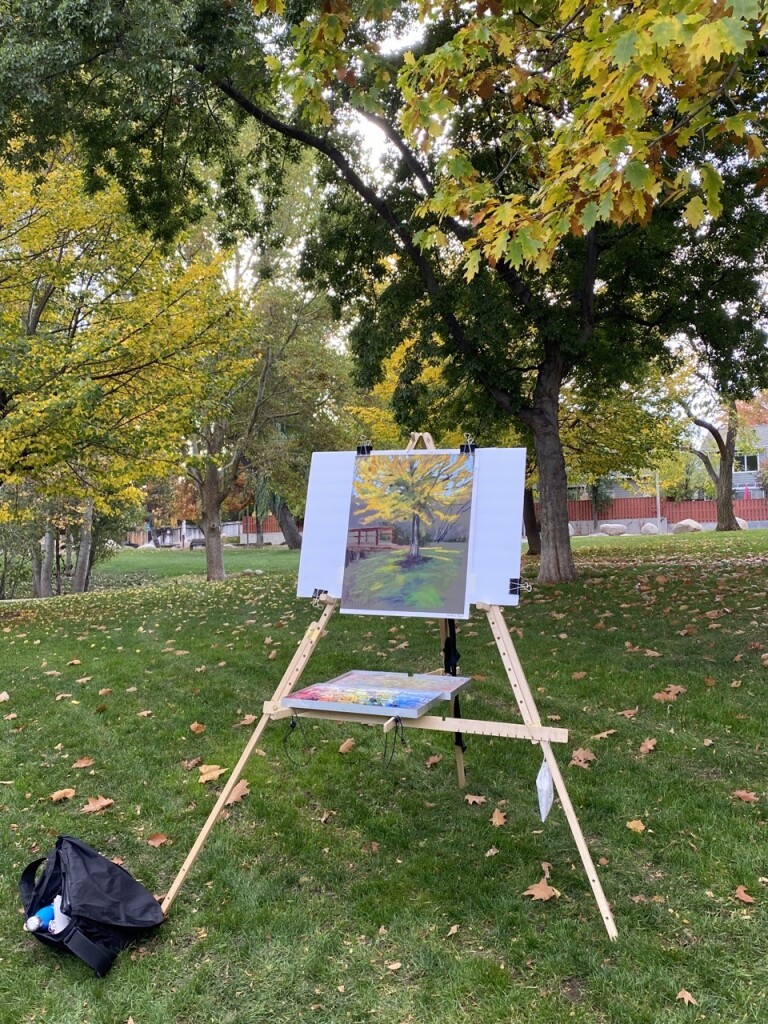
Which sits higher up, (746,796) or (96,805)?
(746,796)

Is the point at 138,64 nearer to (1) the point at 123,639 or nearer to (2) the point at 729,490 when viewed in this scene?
(1) the point at 123,639

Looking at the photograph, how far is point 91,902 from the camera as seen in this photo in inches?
113

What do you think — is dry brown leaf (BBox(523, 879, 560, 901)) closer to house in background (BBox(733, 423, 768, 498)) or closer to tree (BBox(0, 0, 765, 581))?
tree (BBox(0, 0, 765, 581))

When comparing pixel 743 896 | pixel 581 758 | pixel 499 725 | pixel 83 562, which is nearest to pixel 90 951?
pixel 499 725

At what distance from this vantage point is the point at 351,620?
8969mm

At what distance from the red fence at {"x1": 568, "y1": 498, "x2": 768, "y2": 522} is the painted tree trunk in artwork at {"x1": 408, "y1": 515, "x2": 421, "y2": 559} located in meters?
38.5

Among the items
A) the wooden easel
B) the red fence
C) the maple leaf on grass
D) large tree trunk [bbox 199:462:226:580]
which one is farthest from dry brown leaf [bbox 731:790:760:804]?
the red fence

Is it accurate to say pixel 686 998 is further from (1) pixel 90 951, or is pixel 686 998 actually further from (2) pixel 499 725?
(1) pixel 90 951

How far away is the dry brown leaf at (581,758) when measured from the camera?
4234mm

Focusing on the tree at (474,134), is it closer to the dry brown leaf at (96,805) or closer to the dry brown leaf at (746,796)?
the dry brown leaf at (746,796)

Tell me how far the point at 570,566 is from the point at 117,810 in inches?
324

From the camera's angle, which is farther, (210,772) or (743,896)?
(210,772)

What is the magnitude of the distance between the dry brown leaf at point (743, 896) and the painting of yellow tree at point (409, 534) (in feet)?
5.31

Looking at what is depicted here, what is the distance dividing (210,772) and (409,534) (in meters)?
2.07
